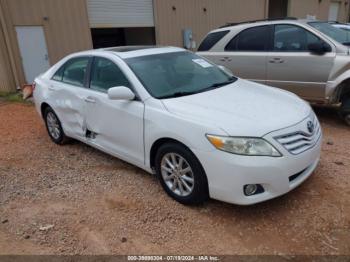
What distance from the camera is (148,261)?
8.11ft

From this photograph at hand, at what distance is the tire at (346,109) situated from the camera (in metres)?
5.01

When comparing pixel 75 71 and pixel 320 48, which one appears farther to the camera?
pixel 320 48

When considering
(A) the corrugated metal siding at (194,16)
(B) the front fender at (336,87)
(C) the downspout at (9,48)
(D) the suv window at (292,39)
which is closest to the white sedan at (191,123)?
(B) the front fender at (336,87)

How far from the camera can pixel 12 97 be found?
8680 millimetres

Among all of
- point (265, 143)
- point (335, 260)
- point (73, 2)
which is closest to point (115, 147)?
point (265, 143)

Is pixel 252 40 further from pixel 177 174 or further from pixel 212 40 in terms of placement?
pixel 177 174

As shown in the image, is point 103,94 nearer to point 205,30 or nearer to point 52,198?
point 52,198

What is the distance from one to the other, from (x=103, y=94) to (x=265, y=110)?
192 cm

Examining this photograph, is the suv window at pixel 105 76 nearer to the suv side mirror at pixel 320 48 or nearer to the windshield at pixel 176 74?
the windshield at pixel 176 74

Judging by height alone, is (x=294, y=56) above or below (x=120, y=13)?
below

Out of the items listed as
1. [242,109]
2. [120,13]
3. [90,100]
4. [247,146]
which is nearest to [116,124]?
[90,100]

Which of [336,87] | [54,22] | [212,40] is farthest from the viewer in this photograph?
[54,22]

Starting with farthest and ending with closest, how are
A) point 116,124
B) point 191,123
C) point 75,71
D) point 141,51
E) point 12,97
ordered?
point 12,97, point 75,71, point 141,51, point 116,124, point 191,123

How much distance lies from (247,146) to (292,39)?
362 cm
